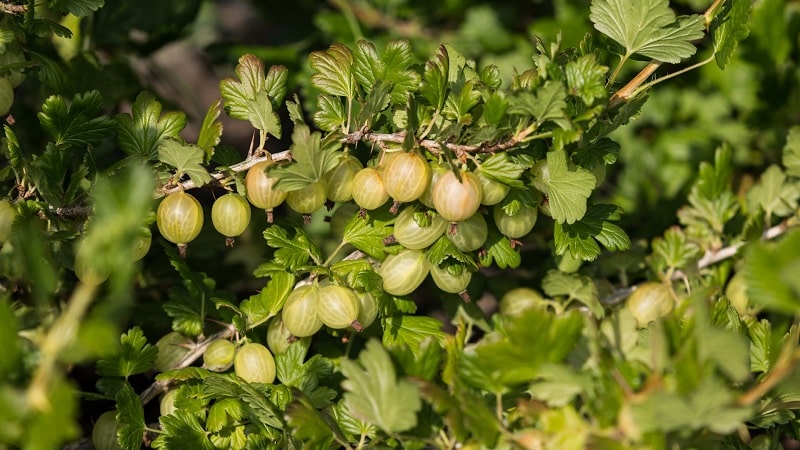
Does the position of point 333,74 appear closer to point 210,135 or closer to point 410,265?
point 210,135

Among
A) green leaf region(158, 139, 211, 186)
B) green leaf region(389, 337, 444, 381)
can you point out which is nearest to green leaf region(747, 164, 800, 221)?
green leaf region(389, 337, 444, 381)

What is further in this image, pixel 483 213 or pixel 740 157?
pixel 740 157

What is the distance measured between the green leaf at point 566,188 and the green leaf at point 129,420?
0.64m

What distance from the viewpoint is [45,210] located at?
0.96 m

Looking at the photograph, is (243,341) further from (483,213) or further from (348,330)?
(483,213)

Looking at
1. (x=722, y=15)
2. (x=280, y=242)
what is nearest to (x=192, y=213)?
(x=280, y=242)

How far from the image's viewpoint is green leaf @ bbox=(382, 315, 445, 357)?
41.9 inches

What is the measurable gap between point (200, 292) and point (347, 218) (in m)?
0.27

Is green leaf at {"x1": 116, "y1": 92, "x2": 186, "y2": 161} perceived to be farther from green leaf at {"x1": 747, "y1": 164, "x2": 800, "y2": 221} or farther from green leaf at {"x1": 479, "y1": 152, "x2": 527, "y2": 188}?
green leaf at {"x1": 747, "y1": 164, "x2": 800, "y2": 221}

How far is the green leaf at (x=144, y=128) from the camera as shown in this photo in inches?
39.9

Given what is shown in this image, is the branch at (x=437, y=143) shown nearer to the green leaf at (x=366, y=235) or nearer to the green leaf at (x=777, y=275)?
the green leaf at (x=366, y=235)

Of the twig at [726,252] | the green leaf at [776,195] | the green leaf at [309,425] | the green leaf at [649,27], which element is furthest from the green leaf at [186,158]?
the green leaf at [776,195]

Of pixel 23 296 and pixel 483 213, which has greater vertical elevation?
pixel 483 213

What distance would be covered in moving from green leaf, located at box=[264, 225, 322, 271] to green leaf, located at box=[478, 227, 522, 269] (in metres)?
0.25
